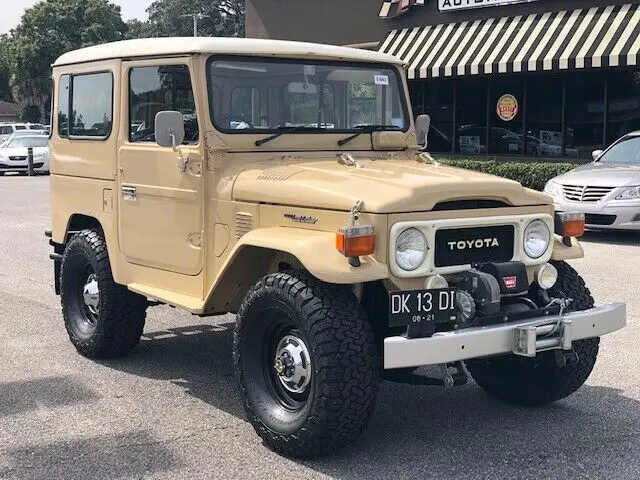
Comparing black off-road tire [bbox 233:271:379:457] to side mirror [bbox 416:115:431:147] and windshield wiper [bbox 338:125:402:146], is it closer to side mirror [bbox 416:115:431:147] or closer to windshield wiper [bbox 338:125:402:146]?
windshield wiper [bbox 338:125:402:146]

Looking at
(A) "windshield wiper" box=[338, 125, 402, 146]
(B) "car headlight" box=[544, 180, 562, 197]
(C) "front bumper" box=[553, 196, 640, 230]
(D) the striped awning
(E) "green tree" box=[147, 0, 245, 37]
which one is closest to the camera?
(A) "windshield wiper" box=[338, 125, 402, 146]

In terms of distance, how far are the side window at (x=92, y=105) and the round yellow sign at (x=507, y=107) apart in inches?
552

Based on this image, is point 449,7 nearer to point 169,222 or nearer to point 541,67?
point 541,67

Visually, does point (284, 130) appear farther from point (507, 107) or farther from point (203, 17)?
point (203, 17)

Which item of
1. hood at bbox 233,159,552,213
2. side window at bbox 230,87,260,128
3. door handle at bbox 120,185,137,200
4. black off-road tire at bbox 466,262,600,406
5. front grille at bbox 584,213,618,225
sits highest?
side window at bbox 230,87,260,128

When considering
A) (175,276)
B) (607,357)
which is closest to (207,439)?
(175,276)

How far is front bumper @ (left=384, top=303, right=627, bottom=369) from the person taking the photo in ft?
13.3

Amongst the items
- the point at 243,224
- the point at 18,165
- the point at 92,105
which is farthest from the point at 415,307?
the point at 18,165

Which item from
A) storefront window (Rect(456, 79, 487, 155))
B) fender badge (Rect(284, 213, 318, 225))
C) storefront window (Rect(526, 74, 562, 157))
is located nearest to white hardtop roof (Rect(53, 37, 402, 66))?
fender badge (Rect(284, 213, 318, 225))

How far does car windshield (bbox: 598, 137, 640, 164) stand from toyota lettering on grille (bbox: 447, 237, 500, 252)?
917 centimetres

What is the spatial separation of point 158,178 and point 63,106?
1.65 meters

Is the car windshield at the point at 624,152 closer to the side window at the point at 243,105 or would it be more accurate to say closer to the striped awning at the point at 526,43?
the striped awning at the point at 526,43

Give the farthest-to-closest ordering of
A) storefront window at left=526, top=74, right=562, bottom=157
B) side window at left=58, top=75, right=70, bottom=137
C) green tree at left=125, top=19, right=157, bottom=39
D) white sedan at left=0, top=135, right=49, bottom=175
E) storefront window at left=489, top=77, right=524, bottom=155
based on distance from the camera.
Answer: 1. green tree at left=125, top=19, right=157, bottom=39
2. white sedan at left=0, top=135, right=49, bottom=175
3. storefront window at left=489, top=77, right=524, bottom=155
4. storefront window at left=526, top=74, right=562, bottom=157
5. side window at left=58, top=75, right=70, bottom=137

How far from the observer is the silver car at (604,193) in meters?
12.1
